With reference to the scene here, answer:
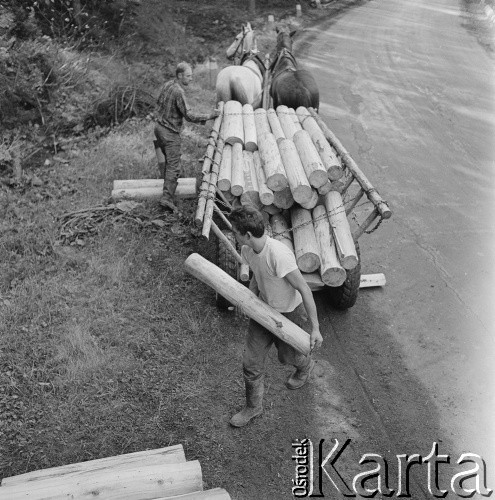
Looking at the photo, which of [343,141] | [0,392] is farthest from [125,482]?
[343,141]

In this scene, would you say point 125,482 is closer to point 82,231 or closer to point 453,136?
point 82,231

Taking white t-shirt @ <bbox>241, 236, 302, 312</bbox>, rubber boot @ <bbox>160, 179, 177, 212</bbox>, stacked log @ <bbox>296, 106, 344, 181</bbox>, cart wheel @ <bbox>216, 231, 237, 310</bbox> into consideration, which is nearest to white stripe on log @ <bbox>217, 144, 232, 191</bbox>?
cart wheel @ <bbox>216, 231, 237, 310</bbox>

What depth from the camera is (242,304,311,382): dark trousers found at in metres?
4.85

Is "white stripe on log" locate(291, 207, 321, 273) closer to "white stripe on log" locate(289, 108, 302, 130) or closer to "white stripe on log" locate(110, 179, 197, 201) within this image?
"white stripe on log" locate(289, 108, 302, 130)

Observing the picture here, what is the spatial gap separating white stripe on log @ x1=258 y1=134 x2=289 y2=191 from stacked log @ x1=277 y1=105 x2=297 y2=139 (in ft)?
1.98

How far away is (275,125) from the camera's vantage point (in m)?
8.05

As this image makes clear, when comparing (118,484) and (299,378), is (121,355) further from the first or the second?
(118,484)

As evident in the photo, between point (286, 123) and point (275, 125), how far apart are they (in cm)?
19

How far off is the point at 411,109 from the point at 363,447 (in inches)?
387

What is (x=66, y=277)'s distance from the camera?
6836mm

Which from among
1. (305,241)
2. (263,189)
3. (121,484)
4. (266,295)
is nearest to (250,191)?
(263,189)

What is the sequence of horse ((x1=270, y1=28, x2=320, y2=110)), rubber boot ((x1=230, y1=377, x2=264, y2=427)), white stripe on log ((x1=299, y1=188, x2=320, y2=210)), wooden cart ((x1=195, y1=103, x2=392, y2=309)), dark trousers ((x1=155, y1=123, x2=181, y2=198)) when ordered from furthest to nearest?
1. horse ((x1=270, y1=28, x2=320, y2=110))
2. dark trousers ((x1=155, y1=123, x2=181, y2=198))
3. white stripe on log ((x1=299, y1=188, x2=320, y2=210))
4. wooden cart ((x1=195, y1=103, x2=392, y2=309))
5. rubber boot ((x1=230, y1=377, x2=264, y2=427))

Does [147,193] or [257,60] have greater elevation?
[257,60]

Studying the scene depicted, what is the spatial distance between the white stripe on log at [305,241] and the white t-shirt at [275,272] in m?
1.09
